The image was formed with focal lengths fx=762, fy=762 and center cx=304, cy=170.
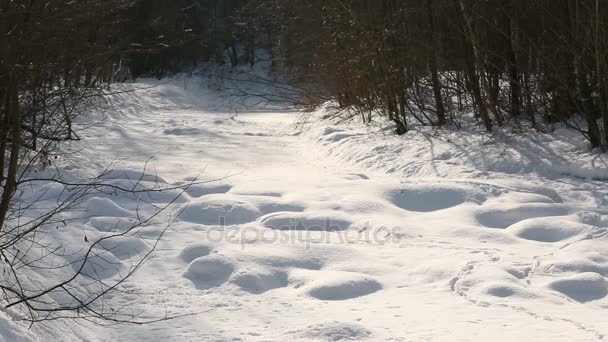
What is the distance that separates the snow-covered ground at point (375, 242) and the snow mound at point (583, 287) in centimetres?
1

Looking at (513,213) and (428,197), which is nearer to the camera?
(513,213)

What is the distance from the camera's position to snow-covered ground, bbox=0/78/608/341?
4.77 metres

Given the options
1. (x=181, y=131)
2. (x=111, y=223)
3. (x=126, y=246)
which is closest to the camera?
(x=126, y=246)


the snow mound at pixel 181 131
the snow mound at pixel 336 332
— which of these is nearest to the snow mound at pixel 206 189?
the snow mound at pixel 336 332

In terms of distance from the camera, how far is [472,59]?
10.8m

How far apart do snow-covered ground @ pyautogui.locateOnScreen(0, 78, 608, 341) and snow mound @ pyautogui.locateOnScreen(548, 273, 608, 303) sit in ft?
0.04

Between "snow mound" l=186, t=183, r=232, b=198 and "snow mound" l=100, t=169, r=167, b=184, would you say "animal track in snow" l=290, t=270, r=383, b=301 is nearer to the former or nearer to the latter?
"snow mound" l=186, t=183, r=232, b=198

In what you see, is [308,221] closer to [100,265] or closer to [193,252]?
[193,252]

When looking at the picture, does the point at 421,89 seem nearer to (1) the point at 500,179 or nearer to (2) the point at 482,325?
(1) the point at 500,179

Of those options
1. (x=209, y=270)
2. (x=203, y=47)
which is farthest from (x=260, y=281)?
(x=203, y=47)

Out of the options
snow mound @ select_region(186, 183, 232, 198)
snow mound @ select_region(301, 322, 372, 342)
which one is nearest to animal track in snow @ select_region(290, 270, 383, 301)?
snow mound @ select_region(301, 322, 372, 342)

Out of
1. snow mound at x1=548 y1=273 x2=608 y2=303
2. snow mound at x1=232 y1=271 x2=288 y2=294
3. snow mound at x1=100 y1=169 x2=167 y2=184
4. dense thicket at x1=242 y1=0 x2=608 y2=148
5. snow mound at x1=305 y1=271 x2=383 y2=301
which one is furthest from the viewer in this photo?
snow mound at x1=100 y1=169 x2=167 y2=184

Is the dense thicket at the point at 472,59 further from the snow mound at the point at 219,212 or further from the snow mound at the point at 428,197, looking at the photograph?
the snow mound at the point at 219,212

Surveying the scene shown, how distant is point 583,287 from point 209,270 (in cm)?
274
